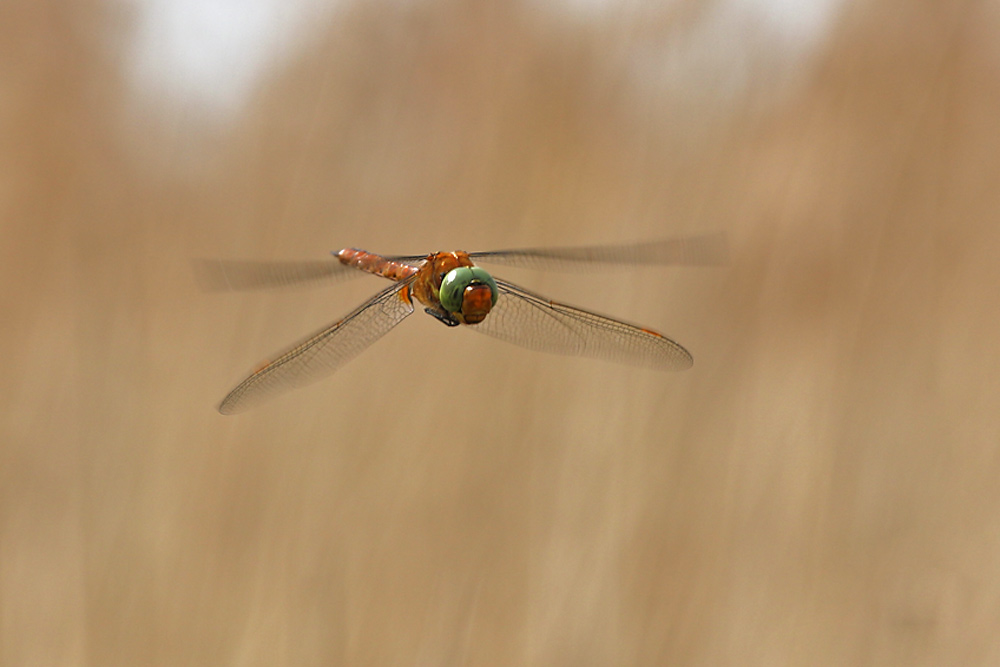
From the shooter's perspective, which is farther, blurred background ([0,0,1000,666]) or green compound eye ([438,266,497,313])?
blurred background ([0,0,1000,666])

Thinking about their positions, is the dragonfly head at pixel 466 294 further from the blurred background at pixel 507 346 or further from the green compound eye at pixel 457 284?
the blurred background at pixel 507 346

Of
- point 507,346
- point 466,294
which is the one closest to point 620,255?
point 466,294

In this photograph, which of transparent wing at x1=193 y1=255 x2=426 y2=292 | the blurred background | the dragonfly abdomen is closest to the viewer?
transparent wing at x1=193 y1=255 x2=426 y2=292

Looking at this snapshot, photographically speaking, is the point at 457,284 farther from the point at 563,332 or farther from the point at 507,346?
Result: the point at 507,346

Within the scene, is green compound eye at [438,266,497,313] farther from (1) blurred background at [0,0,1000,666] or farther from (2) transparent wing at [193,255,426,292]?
(1) blurred background at [0,0,1000,666]

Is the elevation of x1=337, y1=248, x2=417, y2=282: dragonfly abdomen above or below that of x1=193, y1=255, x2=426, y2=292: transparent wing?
above

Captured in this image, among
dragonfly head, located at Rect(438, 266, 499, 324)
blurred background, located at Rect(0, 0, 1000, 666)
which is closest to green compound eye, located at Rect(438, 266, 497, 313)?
dragonfly head, located at Rect(438, 266, 499, 324)

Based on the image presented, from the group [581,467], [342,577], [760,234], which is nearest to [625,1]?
[760,234]
